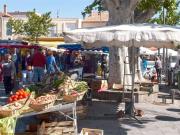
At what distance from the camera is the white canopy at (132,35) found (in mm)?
11008

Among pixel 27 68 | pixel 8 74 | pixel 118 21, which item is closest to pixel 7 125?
pixel 118 21

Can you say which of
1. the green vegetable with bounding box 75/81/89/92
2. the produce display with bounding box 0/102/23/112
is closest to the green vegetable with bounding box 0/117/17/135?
the produce display with bounding box 0/102/23/112

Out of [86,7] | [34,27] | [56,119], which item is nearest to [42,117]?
[56,119]

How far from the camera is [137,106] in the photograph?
15680 millimetres

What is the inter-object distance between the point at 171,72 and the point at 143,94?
9.91 metres

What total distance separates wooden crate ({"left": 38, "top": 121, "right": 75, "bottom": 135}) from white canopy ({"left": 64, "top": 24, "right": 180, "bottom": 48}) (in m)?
2.54

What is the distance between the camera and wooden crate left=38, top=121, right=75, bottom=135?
9344 millimetres

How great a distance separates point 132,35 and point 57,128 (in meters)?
2.86

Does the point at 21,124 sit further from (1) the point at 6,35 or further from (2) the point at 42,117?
(1) the point at 6,35

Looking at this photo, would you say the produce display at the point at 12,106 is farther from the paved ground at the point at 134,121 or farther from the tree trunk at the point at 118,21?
the tree trunk at the point at 118,21

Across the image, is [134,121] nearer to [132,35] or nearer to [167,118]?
[167,118]

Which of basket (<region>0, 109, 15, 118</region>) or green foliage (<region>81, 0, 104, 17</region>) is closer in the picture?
basket (<region>0, 109, 15, 118</region>)

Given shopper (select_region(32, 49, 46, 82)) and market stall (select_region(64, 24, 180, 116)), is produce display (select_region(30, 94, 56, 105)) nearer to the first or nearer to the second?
market stall (select_region(64, 24, 180, 116))

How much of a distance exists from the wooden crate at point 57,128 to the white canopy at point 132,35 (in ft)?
8.34
